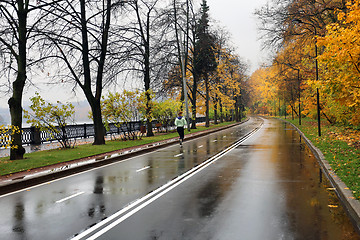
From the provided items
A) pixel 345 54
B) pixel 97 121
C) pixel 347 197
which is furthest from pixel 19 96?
pixel 345 54

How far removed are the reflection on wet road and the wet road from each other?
0.02 m

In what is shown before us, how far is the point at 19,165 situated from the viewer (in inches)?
479

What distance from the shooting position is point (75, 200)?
7523 millimetres

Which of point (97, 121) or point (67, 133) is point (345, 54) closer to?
point (97, 121)

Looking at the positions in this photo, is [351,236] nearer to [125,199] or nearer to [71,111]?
[125,199]

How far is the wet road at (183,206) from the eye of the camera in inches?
208

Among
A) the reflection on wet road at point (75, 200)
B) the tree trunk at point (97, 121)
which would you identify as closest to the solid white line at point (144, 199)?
the reflection on wet road at point (75, 200)

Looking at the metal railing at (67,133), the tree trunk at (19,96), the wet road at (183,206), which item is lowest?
the wet road at (183,206)

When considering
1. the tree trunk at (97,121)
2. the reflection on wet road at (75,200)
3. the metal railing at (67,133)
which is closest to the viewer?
the reflection on wet road at (75,200)

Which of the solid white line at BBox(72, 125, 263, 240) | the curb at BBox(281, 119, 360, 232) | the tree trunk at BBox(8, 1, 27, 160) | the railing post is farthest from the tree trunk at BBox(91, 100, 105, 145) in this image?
the curb at BBox(281, 119, 360, 232)

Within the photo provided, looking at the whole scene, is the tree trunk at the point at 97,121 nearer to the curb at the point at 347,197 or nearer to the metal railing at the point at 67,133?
the metal railing at the point at 67,133

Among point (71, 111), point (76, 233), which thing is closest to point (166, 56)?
point (71, 111)

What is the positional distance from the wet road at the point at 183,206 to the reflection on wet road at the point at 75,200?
2 centimetres

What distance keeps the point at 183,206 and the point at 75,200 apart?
2.61 metres
